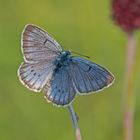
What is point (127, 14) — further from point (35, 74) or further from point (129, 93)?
point (35, 74)

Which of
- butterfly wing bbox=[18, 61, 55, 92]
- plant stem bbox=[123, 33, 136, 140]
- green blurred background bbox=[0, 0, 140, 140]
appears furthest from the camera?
green blurred background bbox=[0, 0, 140, 140]

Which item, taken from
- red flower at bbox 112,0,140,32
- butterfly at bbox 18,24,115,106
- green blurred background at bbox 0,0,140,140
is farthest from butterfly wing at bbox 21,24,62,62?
green blurred background at bbox 0,0,140,140

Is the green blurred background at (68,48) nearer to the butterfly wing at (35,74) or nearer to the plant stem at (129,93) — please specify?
the plant stem at (129,93)

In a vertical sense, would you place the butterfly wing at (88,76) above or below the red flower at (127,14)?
below

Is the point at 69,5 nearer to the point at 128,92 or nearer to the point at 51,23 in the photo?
the point at 51,23

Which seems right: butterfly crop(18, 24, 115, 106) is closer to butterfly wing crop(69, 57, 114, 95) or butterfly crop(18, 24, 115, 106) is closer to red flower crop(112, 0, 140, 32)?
butterfly wing crop(69, 57, 114, 95)

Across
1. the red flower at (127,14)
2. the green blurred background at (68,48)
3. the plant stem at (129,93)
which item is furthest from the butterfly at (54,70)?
the green blurred background at (68,48)
